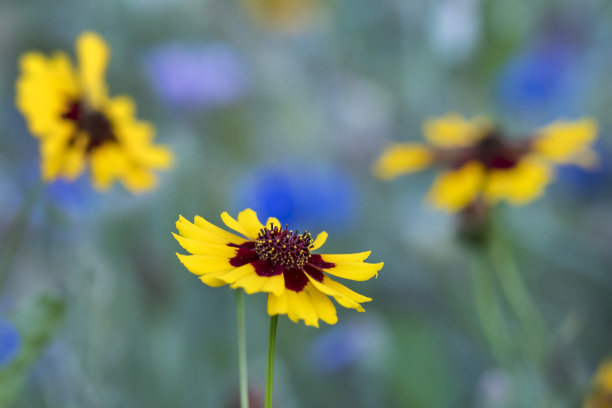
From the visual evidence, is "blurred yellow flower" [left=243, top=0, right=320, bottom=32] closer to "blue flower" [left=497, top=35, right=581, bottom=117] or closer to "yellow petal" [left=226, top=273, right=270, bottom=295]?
"blue flower" [left=497, top=35, right=581, bottom=117]

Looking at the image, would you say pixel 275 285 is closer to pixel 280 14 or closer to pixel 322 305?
pixel 322 305

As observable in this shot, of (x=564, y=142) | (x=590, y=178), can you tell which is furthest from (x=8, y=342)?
(x=590, y=178)

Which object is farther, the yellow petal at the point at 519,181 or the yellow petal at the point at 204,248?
the yellow petal at the point at 519,181

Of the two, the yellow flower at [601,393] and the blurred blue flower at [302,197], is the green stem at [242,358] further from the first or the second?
the blurred blue flower at [302,197]

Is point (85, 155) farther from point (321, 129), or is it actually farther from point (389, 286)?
point (321, 129)

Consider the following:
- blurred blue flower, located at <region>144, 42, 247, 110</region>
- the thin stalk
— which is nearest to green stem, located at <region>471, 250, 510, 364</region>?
the thin stalk

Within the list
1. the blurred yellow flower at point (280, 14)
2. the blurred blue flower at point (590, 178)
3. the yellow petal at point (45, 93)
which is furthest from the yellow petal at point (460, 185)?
the blurred yellow flower at point (280, 14)
